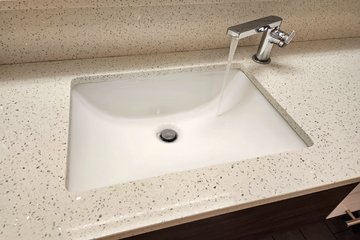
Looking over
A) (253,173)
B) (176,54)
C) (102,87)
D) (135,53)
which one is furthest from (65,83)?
(253,173)

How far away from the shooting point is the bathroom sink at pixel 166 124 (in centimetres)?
63

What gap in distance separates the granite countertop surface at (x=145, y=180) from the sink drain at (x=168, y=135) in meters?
0.19

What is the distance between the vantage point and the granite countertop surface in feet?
1.35

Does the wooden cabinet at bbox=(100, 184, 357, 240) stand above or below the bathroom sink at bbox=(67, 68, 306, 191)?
below

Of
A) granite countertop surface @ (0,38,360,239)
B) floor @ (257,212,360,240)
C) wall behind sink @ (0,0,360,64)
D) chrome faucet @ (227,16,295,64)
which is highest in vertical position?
wall behind sink @ (0,0,360,64)

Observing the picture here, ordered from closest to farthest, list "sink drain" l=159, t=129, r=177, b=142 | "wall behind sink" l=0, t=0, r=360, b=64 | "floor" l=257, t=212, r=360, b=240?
"wall behind sink" l=0, t=0, r=360, b=64 < "sink drain" l=159, t=129, r=177, b=142 < "floor" l=257, t=212, r=360, b=240

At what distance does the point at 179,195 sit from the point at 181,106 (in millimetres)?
404

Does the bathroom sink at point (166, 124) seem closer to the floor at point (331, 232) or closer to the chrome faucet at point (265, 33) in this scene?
the chrome faucet at point (265, 33)

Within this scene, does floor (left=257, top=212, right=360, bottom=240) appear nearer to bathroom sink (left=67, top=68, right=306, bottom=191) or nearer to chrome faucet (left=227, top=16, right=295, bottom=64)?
bathroom sink (left=67, top=68, right=306, bottom=191)

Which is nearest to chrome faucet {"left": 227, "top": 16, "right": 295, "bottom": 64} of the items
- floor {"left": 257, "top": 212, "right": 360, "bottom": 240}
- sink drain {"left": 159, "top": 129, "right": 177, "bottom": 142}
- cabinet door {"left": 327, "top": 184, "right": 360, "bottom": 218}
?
sink drain {"left": 159, "top": 129, "right": 177, "bottom": 142}

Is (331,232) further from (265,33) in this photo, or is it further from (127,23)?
(127,23)

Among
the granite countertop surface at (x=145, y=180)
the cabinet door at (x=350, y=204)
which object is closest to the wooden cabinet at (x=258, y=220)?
the granite countertop surface at (x=145, y=180)

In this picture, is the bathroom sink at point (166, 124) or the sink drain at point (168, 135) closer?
the bathroom sink at point (166, 124)

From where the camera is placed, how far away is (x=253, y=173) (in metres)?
0.50
